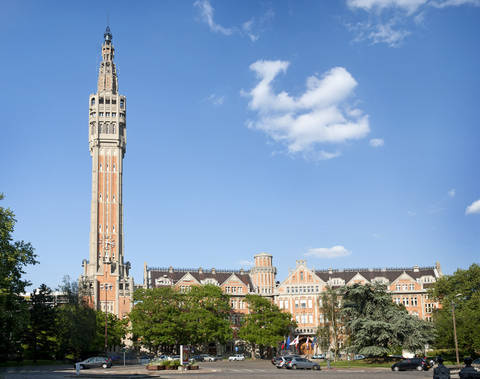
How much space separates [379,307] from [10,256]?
3998cm

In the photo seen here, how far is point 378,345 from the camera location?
61.7 m

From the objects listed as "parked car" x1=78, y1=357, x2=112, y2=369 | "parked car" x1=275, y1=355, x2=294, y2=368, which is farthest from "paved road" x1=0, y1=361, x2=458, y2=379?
"parked car" x1=78, y1=357, x2=112, y2=369

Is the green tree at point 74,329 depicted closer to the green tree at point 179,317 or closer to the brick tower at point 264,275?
the green tree at point 179,317

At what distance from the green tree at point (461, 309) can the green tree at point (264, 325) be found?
2371 centimetres

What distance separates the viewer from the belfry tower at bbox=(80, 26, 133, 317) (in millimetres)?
102500

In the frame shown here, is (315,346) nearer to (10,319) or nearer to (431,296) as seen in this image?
(431,296)

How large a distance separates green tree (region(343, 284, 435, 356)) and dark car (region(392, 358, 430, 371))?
6.73 m

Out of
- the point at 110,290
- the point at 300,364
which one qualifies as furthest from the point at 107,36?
the point at 300,364

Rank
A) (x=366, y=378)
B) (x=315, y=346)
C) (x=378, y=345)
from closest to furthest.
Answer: (x=366, y=378) < (x=378, y=345) < (x=315, y=346)

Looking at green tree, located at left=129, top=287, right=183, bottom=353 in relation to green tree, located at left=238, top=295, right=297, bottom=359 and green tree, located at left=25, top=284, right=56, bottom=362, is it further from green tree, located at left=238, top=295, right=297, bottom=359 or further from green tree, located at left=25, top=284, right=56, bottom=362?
green tree, located at left=25, top=284, right=56, bottom=362

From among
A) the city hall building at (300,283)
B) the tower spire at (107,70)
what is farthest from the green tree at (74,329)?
the tower spire at (107,70)

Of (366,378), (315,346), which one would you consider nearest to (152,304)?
(315,346)

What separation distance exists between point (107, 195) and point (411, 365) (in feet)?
256

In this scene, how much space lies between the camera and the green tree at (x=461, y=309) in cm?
6262
